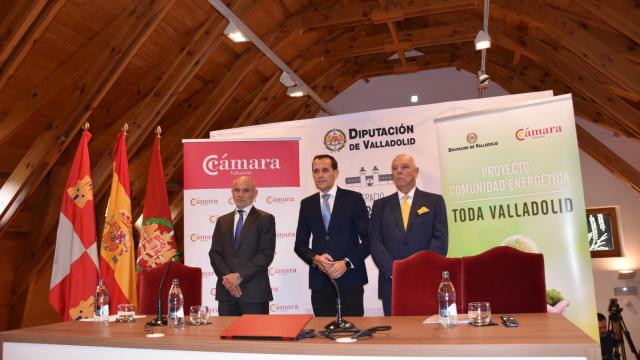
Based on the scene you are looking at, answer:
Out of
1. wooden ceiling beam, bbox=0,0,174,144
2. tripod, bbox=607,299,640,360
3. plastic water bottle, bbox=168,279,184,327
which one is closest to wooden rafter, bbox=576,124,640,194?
tripod, bbox=607,299,640,360

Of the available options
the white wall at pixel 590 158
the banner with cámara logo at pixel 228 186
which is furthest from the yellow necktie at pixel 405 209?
the white wall at pixel 590 158

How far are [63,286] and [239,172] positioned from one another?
5.33ft

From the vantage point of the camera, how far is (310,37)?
6.44m

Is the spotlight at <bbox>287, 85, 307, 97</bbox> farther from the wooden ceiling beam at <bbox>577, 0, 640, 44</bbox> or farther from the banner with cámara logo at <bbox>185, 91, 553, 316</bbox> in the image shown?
the wooden ceiling beam at <bbox>577, 0, 640, 44</bbox>

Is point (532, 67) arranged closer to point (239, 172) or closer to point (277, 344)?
point (239, 172)

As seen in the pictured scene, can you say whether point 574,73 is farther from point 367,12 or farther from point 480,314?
Answer: point 480,314

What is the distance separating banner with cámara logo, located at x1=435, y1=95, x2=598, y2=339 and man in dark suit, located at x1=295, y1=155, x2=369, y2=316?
693mm

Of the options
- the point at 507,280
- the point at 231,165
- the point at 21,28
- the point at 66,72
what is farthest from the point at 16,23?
the point at 507,280

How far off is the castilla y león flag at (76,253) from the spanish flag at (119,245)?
0.12m

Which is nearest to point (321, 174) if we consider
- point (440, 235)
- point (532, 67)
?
point (440, 235)

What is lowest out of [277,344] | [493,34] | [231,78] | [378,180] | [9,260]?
[277,344]

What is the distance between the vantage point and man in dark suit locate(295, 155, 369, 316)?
390 cm

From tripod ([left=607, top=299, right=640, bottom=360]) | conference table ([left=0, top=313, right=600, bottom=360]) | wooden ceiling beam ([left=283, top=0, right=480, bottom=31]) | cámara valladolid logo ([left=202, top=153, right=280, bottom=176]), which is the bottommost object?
tripod ([left=607, top=299, right=640, bottom=360])

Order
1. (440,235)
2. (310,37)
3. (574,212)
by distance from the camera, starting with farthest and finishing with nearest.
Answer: (310,37), (440,235), (574,212)
